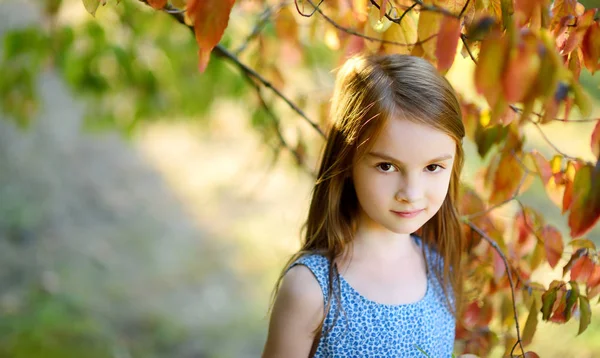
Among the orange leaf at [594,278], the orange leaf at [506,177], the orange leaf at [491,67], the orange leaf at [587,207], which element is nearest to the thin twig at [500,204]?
the orange leaf at [506,177]

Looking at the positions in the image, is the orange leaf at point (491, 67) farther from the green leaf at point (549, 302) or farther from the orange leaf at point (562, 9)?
the green leaf at point (549, 302)

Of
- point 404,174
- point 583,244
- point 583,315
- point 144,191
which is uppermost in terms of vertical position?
point 144,191

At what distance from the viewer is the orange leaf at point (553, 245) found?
4.05ft

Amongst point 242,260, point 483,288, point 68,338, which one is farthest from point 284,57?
point 242,260

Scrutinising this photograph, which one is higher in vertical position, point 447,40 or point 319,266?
point 447,40

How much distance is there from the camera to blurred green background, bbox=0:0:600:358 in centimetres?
238

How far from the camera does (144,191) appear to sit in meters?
4.75

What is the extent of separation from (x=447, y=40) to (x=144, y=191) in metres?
4.16

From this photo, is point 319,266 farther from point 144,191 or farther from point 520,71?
point 144,191

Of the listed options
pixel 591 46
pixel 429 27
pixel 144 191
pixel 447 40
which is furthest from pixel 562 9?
pixel 144 191

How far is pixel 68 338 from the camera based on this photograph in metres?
2.81

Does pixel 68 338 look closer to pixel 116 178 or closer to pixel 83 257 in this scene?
pixel 83 257

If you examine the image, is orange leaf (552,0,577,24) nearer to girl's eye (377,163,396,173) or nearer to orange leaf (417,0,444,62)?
orange leaf (417,0,444,62)

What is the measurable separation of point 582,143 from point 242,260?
7.32 feet
